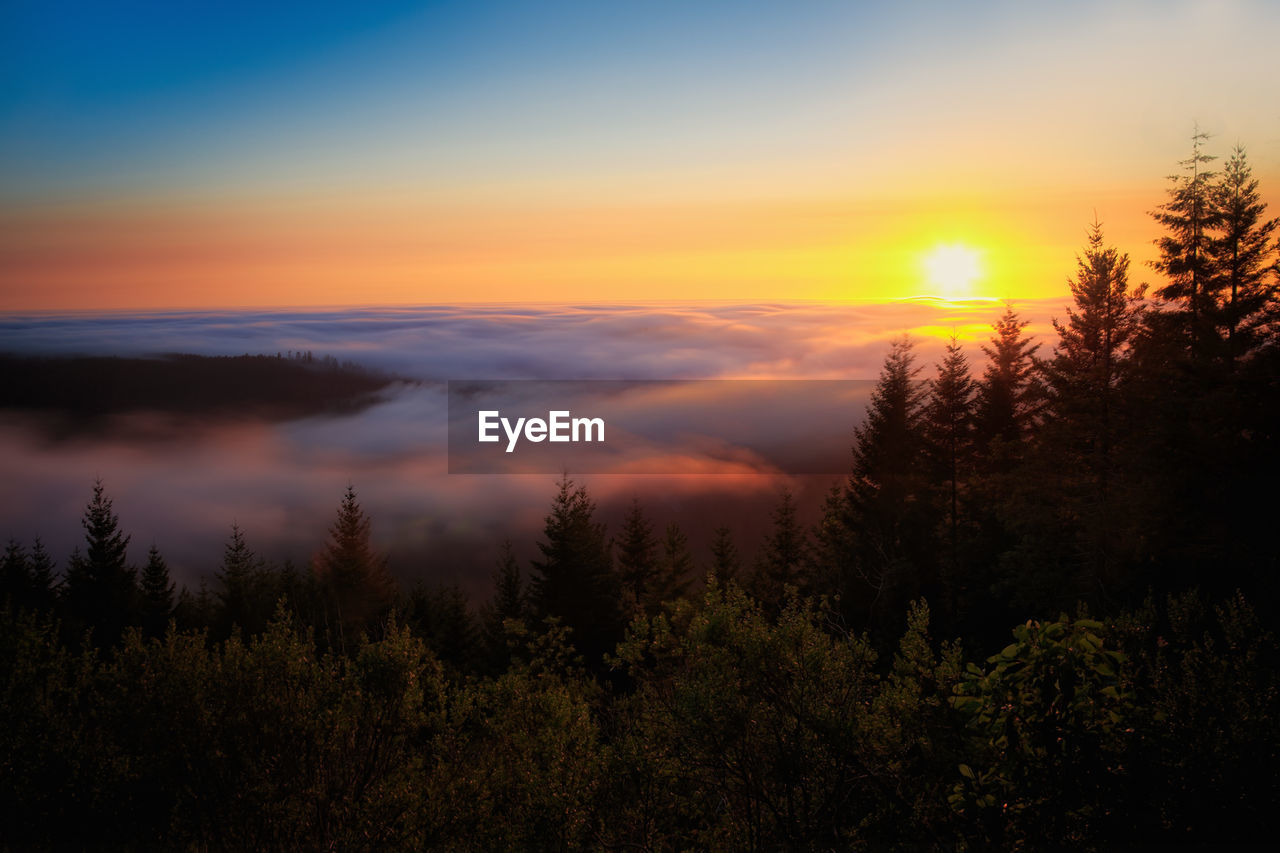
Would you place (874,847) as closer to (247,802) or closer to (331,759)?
(331,759)

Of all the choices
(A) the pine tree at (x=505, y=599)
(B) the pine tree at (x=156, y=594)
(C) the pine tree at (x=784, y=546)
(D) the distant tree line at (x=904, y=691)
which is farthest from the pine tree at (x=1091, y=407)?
(B) the pine tree at (x=156, y=594)

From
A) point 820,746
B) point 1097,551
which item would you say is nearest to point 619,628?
point 1097,551

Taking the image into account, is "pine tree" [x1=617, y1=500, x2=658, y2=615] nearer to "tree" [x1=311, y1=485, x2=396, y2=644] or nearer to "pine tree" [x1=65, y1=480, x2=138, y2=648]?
"tree" [x1=311, y1=485, x2=396, y2=644]

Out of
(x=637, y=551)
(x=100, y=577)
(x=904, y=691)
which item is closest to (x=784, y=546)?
(x=637, y=551)

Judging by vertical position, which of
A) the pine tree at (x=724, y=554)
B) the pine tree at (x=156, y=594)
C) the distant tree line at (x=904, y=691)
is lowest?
the pine tree at (x=156, y=594)

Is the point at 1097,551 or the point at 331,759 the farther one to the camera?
the point at 1097,551

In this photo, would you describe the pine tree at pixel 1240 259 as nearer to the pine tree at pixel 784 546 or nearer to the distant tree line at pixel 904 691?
the distant tree line at pixel 904 691
